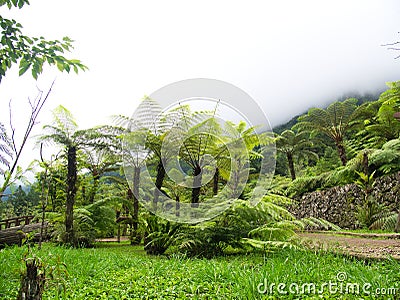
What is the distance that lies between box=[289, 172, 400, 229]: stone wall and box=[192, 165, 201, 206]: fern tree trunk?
3.94 meters

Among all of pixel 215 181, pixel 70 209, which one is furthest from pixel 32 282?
pixel 70 209

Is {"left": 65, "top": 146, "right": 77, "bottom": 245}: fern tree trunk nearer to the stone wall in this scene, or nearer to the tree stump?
the tree stump

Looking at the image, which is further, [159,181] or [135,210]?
[135,210]

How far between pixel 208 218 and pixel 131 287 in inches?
67.7

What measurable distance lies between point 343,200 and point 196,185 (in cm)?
529

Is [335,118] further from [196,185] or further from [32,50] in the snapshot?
[32,50]

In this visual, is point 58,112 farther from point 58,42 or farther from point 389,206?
point 389,206

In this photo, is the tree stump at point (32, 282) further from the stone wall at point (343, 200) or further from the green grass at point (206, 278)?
the stone wall at point (343, 200)

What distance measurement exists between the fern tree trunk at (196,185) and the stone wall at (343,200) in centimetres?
394

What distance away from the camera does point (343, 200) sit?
8438mm

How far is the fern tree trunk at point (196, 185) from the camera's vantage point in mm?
4845

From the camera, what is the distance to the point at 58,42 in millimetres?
1946

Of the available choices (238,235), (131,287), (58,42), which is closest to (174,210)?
(238,235)

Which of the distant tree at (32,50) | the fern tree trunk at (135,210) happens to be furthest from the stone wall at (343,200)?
the distant tree at (32,50)
